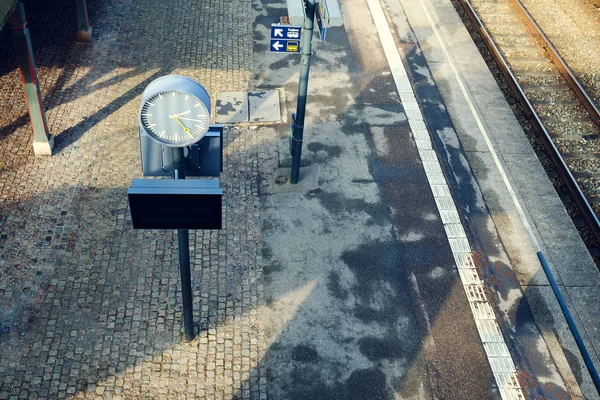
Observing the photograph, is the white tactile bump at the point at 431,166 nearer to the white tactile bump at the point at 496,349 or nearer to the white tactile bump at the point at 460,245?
the white tactile bump at the point at 460,245

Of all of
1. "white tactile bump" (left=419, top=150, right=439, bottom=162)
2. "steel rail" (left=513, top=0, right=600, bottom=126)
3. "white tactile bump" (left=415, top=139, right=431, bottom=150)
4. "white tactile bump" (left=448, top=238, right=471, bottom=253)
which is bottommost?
"white tactile bump" (left=448, top=238, right=471, bottom=253)

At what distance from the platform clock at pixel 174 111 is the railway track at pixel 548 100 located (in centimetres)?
846

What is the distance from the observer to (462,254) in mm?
10547

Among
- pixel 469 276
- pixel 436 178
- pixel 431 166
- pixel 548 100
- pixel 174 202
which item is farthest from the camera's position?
pixel 548 100

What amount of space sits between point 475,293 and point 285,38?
5.54 m

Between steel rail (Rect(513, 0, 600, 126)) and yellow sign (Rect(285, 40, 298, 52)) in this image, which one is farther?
steel rail (Rect(513, 0, 600, 126))

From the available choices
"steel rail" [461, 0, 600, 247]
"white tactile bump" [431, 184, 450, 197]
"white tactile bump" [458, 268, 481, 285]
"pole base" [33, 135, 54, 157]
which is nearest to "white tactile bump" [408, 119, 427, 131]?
"white tactile bump" [431, 184, 450, 197]

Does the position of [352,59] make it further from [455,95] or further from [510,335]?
[510,335]

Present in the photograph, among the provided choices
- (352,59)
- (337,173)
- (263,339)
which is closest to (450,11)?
(352,59)

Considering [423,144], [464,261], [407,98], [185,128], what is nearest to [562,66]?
[407,98]

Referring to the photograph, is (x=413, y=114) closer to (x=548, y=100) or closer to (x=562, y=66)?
(x=548, y=100)

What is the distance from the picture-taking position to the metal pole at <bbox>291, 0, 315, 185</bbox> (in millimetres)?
9562

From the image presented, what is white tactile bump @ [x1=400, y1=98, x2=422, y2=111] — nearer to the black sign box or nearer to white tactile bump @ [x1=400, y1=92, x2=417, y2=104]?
white tactile bump @ [x1=400, y1=92, x2=417, y2=104]

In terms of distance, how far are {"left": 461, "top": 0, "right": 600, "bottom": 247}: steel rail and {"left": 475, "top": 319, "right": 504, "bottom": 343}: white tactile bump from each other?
3.35m
